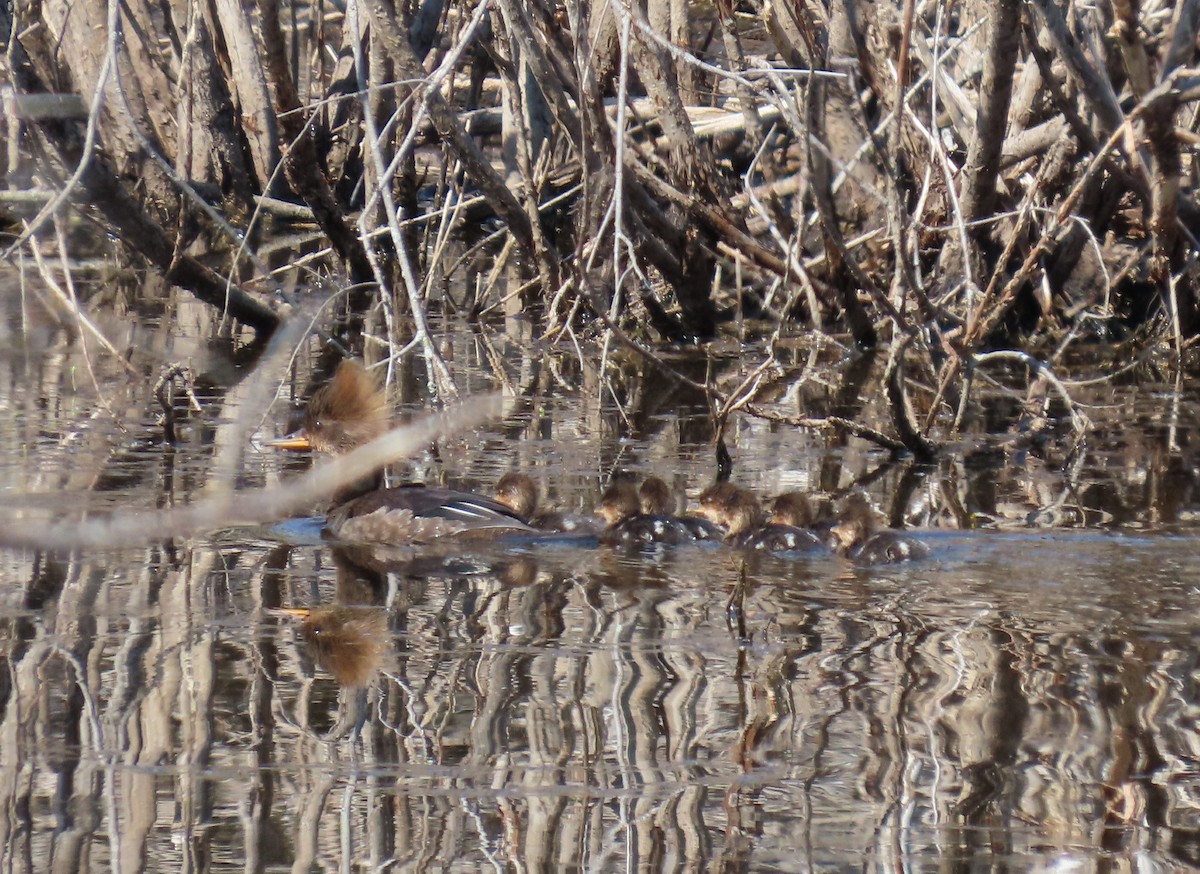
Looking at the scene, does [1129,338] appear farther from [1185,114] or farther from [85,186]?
[85,186]

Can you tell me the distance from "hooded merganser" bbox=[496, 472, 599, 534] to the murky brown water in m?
0.19

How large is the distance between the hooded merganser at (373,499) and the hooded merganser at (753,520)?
2.32 feet

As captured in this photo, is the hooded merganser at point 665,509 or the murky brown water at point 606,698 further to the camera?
the hooded merganser at point 665,509

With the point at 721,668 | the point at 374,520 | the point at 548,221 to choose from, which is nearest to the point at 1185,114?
the point at 548,221

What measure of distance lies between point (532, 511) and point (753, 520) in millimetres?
823

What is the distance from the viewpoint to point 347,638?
4934 mm

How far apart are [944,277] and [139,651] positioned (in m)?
5.91

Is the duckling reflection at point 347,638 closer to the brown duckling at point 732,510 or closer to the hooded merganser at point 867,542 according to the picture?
the brown duckling at point 732,510

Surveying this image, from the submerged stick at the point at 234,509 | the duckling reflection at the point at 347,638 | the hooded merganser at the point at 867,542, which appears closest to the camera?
the submerged stick at the point at 234,509

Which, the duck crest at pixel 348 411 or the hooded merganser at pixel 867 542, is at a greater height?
the duck crest at pixel 348 411

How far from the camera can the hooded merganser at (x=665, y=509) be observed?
20.4 ft

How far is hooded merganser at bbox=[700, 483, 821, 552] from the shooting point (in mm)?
6055

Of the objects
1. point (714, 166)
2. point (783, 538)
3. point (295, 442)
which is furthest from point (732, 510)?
point (714, 166)

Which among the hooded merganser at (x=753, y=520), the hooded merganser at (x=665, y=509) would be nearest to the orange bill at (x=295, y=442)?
the hooded merganser at (x=665, y=509)
